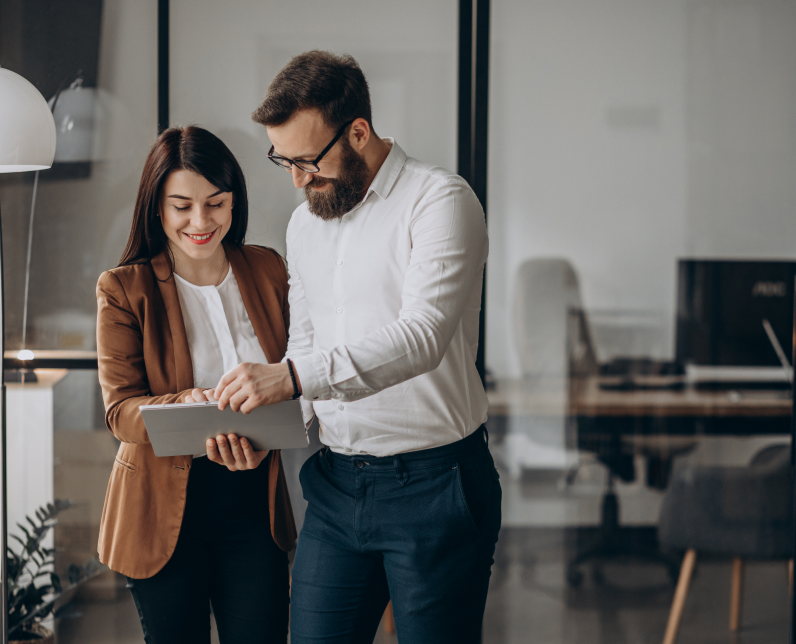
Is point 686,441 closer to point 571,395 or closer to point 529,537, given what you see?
point 571,395

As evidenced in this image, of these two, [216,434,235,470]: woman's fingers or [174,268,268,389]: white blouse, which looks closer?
[216,434,235,470]: woman's fingers

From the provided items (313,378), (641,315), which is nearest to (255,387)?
(313,378)

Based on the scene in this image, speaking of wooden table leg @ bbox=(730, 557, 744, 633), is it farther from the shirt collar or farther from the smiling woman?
the shirt collar

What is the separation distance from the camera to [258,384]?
1.27 m

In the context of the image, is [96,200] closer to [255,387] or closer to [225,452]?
[225,452]

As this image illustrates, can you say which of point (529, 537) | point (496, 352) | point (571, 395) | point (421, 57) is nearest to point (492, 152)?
point (421, 57)

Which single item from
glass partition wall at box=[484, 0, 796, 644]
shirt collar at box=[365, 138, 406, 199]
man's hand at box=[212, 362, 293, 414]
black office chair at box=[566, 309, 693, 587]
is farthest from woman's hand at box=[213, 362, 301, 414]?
black office chair at box=[566, 309, 693, 587]

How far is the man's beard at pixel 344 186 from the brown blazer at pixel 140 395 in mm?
438

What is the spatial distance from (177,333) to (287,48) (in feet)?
4.11

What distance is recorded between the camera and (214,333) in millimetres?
1666

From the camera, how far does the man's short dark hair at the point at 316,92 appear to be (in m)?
1.41

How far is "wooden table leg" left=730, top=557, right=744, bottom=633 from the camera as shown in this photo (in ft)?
8.41

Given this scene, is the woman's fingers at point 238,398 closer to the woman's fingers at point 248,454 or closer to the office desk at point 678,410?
the woman's fingers at point 248,454

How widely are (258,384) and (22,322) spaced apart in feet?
5.16
